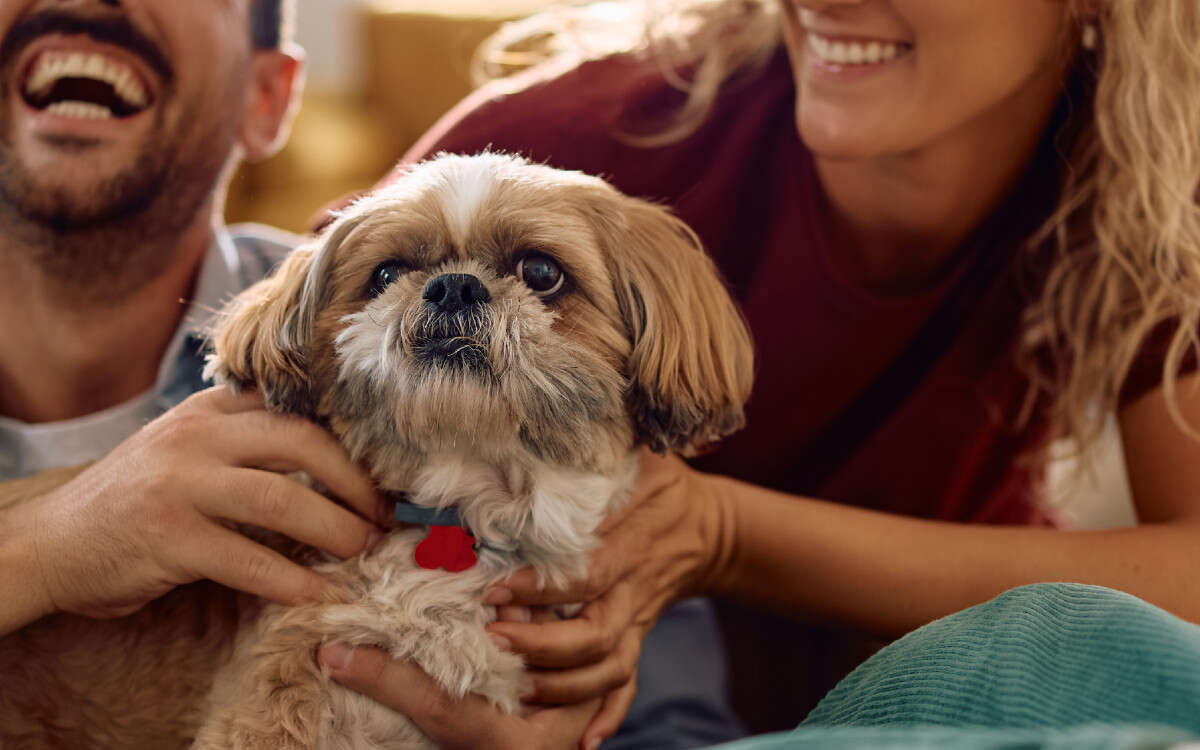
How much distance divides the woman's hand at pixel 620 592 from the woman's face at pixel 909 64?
0.69m

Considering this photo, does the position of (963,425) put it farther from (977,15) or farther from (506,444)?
(506,444)

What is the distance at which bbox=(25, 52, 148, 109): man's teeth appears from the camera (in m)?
1.60

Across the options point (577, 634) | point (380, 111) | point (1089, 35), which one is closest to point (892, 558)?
point (577, 634)

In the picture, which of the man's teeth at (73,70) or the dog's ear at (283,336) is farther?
the man's teeth at (73,70)

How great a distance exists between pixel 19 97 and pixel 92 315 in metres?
0.40

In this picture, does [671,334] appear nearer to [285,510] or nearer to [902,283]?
[285,510]

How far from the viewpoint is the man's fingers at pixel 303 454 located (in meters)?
1.26

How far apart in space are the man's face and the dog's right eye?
655mm

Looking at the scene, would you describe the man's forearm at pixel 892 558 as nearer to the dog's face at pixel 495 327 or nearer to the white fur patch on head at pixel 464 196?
the dog's face at pixel 495 327

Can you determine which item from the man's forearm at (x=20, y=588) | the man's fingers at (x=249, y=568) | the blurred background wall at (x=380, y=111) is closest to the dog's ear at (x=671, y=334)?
the man's fingers at (x=249, y=568)

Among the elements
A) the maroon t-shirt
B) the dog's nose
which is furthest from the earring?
the dog's nose

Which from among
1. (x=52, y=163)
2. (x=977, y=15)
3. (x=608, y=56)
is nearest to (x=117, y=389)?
(x=52, y=163)

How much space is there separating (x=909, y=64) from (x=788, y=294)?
1.66ft

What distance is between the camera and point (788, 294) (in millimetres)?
1980
